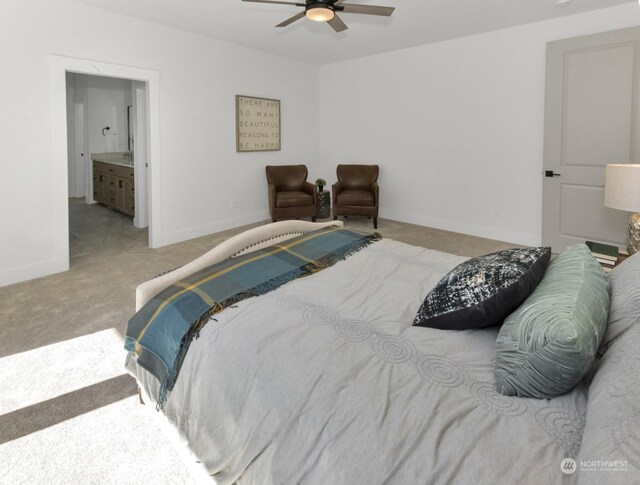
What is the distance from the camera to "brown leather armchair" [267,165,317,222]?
17.7 ft

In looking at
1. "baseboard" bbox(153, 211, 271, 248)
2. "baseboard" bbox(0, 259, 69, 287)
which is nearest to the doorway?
"baseboard" bbox(153, 211, 271, 248)

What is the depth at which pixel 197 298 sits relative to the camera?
1.47 m

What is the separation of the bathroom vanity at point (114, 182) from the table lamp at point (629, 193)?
18.7 ft

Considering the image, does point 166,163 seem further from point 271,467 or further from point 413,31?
point 271,467

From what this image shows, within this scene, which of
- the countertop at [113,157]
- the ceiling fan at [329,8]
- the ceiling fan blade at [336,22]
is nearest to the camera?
the ceiling fan at [329,8]

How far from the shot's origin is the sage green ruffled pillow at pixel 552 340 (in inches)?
35.3

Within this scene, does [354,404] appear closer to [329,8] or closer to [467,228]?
[329,8]

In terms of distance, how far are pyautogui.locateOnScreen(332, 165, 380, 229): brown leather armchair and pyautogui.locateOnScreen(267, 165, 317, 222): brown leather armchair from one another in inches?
14.5

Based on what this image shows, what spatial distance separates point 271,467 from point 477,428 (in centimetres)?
48

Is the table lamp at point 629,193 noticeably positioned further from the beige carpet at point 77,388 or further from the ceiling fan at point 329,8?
the beige carpet at point 77,388

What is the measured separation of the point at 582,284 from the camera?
3.74 feet

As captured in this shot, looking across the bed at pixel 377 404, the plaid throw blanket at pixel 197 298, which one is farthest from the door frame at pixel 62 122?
the bed at pixel 377 404

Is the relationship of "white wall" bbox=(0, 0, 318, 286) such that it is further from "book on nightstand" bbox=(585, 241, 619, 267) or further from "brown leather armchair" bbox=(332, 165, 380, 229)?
"book on nightstand" bbox=(585, 241, 619, 267)

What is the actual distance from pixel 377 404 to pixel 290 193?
482 cm
